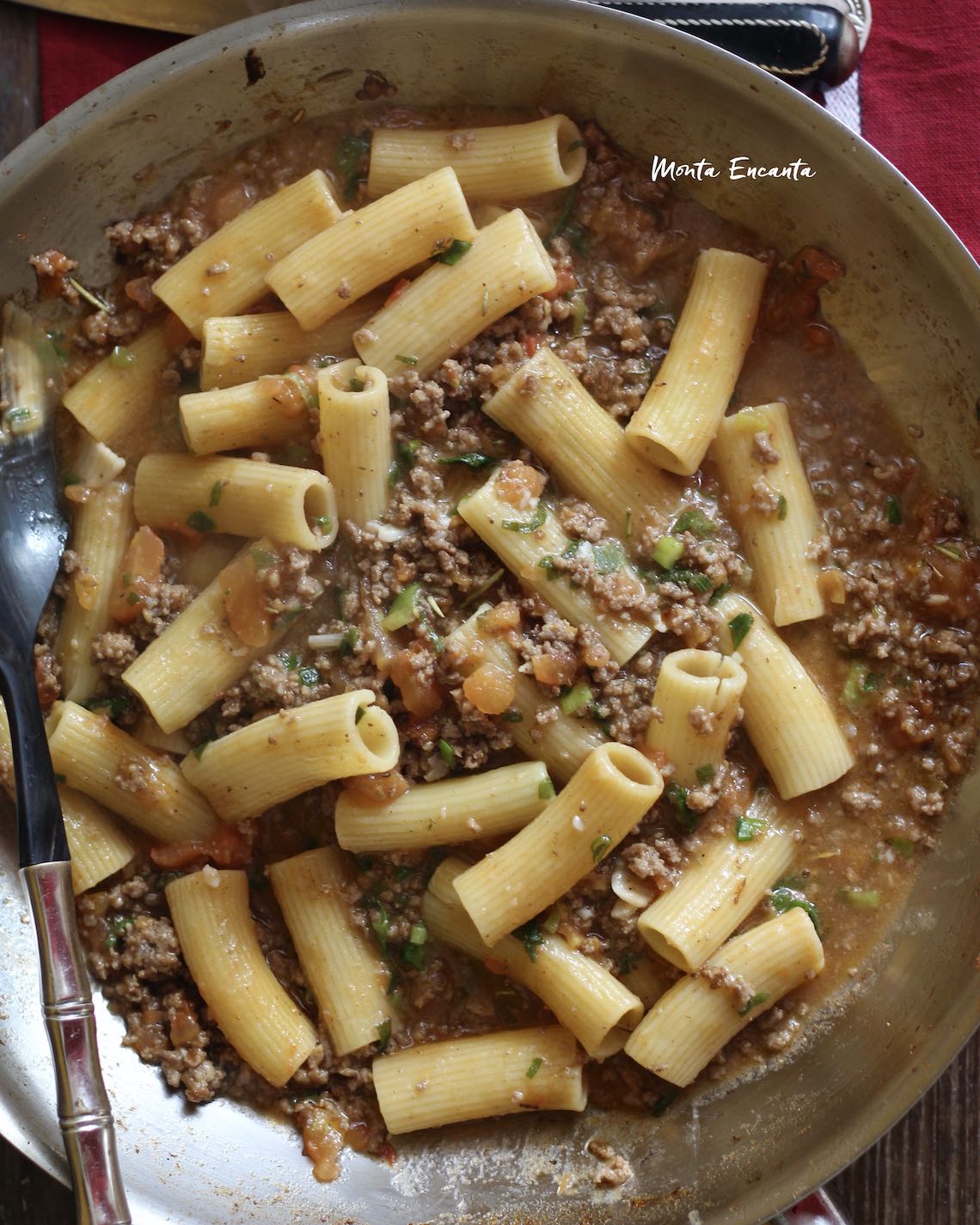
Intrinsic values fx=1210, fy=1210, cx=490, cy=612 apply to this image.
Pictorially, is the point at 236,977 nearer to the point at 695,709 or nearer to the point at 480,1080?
the point at 480,1080

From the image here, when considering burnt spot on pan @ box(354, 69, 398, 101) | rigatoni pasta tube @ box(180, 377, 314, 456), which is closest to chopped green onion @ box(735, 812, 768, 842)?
rigatoni pasta tube @ box(180, 377, 314, 456)

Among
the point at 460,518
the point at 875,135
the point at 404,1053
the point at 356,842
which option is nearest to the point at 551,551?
the point at 460,518

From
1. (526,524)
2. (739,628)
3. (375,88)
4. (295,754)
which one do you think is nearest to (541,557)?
(526,524)

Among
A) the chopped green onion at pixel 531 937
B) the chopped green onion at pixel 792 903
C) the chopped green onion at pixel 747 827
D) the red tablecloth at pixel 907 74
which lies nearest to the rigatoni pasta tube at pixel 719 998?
the chopped green onion at pixel 792 903

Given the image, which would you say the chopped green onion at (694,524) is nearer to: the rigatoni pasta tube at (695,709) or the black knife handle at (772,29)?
the rigatoni pasta tube at (695,709)

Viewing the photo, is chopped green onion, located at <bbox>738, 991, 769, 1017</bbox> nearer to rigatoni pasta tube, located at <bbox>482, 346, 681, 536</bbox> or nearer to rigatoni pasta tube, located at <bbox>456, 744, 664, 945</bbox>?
rigatoni pasta tube, located at <bbox>456, 744, 664, 945</bbox>

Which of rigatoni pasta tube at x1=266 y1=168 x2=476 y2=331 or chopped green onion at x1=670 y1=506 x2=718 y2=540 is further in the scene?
chopped green onion at x1=670 y1=506 x2=718 y2=540

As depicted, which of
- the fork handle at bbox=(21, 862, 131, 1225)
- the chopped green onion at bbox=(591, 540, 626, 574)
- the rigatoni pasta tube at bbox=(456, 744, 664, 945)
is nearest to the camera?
the fork handle at bbox=(21, 862, 131, 1225)
